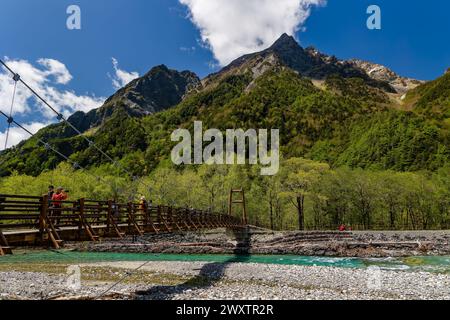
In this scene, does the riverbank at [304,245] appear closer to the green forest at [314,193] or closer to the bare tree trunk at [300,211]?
the bare tree trunk at [300,211]

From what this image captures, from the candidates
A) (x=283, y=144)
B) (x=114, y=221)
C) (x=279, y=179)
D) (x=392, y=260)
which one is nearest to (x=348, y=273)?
(x=392, y=260)

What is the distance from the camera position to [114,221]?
548 inches

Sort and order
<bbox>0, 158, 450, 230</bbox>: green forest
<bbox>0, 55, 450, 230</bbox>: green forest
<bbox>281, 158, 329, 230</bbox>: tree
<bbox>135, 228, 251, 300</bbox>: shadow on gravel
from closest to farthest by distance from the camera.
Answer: <bbox>135, 228, 251, 300</bbox>: shadow on gravel, <bbox>281, 158, 329, 230</bbox>: tree, <bbox>0, 55, 450, 230</bbox>: green forest, <bbox>0, 158, 450, 230</bbox>: green forest

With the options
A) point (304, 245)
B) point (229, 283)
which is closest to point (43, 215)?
point (229, 283)

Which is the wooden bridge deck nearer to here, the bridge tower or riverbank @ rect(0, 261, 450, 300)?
riverbank @ rect(0, 261, 450, 300)

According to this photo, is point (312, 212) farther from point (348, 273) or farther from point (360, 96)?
point (360, 96)

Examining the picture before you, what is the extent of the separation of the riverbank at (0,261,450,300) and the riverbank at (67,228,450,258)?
26.4 feet

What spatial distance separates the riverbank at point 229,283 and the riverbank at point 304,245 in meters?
8.06

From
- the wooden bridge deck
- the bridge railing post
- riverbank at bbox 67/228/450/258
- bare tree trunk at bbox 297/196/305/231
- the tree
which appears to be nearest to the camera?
the wooden bridge deck

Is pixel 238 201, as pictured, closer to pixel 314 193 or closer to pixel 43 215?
pixel 314 193

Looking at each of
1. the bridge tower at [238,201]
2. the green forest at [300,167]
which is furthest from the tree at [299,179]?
the bridge tower at [238,201]

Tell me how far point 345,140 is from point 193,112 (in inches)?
3305

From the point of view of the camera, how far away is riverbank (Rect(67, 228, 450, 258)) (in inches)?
1181

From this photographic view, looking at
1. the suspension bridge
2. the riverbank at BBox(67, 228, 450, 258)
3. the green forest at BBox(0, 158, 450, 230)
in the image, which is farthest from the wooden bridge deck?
the green forest at BBox(0, 158, 450, 230)
